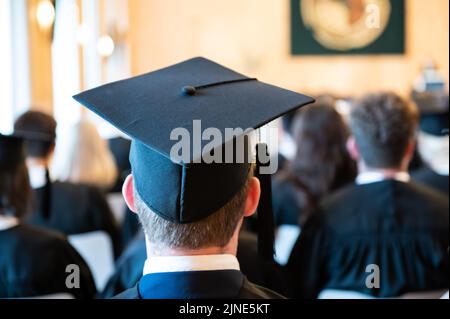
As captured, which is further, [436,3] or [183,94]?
[436,3]

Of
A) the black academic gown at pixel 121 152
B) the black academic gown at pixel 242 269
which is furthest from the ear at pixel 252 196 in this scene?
the black academic gown at pixel 121 152

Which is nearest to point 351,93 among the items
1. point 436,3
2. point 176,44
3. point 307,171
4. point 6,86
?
point 436,3

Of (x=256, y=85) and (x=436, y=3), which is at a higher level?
(x=436, y=3)

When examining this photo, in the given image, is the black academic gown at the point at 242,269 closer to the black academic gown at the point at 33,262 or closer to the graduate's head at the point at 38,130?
the black academic gown at the point at 33,262

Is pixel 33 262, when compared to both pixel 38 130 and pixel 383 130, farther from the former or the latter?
pixel 383 130

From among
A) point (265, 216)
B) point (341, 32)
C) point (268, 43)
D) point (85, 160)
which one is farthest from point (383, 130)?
point (341, 32)

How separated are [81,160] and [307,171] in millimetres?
1701

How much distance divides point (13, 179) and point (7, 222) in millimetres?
279

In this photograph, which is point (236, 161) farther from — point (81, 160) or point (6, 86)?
point (6, 86)

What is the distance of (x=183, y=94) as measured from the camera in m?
1.59

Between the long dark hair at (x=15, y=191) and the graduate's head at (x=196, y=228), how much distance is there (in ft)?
3.92

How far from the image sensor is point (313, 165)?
3.79 metres
